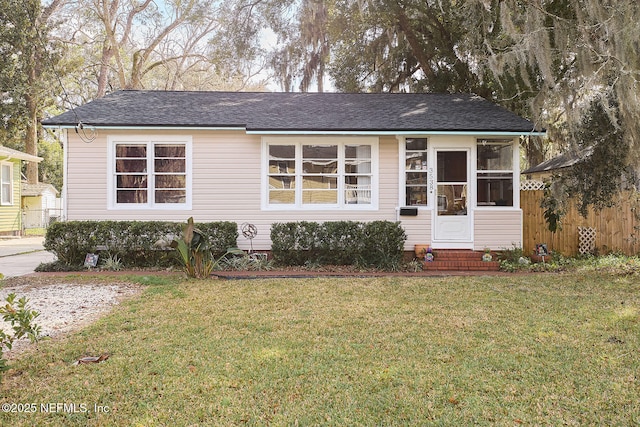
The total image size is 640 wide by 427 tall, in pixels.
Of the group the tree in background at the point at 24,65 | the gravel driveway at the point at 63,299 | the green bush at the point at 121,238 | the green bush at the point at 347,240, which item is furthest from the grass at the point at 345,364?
the tree in background at the point at 24,65

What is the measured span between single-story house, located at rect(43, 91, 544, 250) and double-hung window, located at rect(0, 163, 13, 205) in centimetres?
1046

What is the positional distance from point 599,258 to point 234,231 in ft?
27.5

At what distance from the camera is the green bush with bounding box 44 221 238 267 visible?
29.0 feet

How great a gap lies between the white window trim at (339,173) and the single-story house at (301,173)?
0.9 inches

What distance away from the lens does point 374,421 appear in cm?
273

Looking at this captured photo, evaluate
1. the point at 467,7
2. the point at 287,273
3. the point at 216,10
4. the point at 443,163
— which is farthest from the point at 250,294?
the point at 216,10

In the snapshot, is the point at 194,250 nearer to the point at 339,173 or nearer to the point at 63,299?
the point at 63,299

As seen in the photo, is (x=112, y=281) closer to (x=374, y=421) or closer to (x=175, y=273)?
(x=175, y=273)

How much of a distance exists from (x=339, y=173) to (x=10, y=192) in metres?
15.8

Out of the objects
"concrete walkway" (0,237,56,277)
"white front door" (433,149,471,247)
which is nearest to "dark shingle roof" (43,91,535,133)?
"white front door" (433,149,471,247)

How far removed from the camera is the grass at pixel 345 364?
2.84 metres

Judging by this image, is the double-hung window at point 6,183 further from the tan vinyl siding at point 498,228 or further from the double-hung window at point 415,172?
the tan vinyl siding at point 498,228

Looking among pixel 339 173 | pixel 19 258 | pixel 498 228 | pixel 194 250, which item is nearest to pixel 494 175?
pixel 498 228

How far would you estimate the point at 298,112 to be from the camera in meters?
10.5
